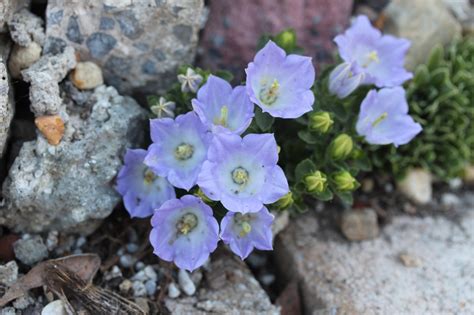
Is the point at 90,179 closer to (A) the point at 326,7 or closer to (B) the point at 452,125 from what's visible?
(A) the point at 326,7

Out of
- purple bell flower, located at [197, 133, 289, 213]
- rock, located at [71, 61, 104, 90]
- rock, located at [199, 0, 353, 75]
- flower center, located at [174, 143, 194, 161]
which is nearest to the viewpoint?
purple bell flower, located at [197, 133, 289, 213]

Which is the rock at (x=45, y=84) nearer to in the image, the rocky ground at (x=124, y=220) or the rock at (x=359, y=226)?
the rocky ground at (x=124, y=220)

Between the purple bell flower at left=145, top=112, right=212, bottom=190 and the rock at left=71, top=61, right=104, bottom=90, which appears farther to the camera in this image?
the rock at left=71, top=61, right=104, bottom=90

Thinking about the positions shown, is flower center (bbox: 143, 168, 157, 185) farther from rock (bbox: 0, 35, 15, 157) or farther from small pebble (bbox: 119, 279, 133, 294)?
rock (bbox: 0, 35, 15, 157)

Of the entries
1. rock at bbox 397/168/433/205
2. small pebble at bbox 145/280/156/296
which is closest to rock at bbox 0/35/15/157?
small pebble at bbox 145/280/156/296

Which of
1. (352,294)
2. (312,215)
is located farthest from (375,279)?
(312,215)

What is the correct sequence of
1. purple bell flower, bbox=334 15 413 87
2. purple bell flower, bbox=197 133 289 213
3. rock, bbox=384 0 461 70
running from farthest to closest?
rock, bbox=384 0 461 70 → purple bell flower, bbox=334 15 413 87 → purple bell flower, bbox=197 133 289 213

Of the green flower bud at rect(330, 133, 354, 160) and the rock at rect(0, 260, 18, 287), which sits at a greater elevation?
the green flower bud at rect(330, 133, 354, 160)
